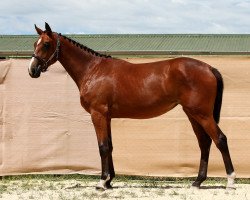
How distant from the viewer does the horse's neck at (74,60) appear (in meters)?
7.12

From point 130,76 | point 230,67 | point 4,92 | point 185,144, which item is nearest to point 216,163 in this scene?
point 185,144

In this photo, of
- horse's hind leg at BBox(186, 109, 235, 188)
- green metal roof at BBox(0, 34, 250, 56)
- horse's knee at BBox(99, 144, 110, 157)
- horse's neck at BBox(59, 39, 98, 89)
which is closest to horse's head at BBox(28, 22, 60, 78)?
horse's neck at BBox(59, 39, 98, 89)

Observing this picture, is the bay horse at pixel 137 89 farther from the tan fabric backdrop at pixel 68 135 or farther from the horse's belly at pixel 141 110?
the tan fabric backdrop at pixel 68 135

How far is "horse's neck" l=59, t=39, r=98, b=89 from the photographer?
7.12m

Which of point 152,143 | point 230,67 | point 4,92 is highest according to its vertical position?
point 230,67

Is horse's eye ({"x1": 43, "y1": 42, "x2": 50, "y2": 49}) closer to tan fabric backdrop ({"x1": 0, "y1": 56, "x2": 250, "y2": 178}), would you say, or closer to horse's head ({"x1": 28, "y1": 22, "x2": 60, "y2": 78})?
horse's head ({"x1": 28, "y1": 22, "x2": 60, "y2": 78})

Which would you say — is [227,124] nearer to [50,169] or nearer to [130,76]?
[130,76]

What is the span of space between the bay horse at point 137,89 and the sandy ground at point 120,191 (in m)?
0.21

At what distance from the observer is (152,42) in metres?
23.5

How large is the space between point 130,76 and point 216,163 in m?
1.89

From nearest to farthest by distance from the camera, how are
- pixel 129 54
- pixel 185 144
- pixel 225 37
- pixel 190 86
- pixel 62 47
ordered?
1. pixel 190 86
2. pixel 62 47
3. pixel 185 144
4. pixel 129 54
5. pixel 225 37

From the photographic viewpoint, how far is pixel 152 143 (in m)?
7.75

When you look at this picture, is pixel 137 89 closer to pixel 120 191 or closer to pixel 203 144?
pixel 203 144

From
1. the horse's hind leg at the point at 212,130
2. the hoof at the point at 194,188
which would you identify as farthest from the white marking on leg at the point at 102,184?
the horse's hind leg at the point at 212,130
